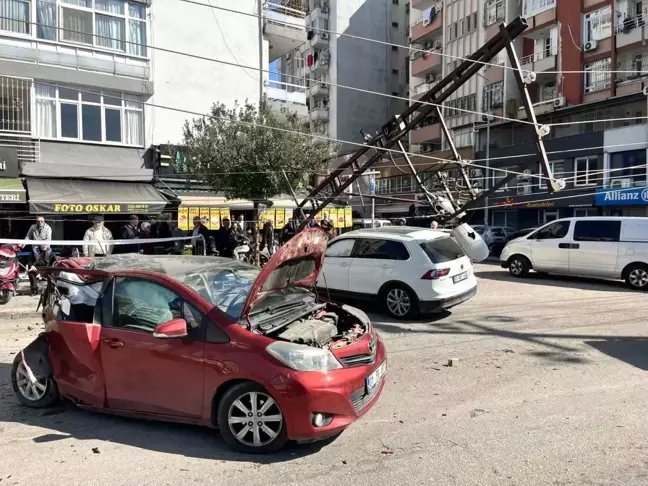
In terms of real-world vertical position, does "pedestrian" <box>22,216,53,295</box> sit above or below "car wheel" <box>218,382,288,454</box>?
above

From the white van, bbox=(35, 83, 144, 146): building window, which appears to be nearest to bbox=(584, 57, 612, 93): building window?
the white van

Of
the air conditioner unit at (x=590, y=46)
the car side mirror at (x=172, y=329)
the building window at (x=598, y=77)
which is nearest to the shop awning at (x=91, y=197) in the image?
the car side mirror at (x=172, y=329)

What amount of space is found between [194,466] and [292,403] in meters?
0.84

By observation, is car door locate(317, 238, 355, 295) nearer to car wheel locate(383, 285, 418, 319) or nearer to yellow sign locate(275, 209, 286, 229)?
car wheel locate(383, 285, 418, 319)

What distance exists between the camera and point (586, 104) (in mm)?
31781

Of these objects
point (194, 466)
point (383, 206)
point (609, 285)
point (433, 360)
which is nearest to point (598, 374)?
point (433, 360)

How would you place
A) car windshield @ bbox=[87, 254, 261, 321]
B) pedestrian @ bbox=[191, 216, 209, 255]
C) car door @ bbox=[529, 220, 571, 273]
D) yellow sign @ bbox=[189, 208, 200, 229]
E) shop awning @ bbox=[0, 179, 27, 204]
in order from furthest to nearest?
yellow sign @ bbox=[189, 208, 200, 229]
shop awning @ bbox=[0, 179, 27, 204]
pedestrian @ bbox=[191, 216, 209, 255]
car door @ bbox=[529, 220, 571, 273]
car windshield @ bbox=[87, 254, 261, 321]

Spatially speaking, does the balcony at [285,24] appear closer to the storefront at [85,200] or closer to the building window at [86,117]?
the building window at [86,117]

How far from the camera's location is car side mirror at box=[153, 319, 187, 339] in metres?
3.97

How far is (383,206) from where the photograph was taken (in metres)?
45.3

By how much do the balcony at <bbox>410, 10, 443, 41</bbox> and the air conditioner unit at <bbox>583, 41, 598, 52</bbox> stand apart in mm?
16265

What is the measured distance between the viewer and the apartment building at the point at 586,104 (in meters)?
29.7

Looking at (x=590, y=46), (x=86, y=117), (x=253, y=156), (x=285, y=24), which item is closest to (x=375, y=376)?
(x=253, y=156)

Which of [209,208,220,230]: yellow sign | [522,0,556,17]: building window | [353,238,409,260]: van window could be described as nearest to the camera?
[353,238,409,260]: van window
